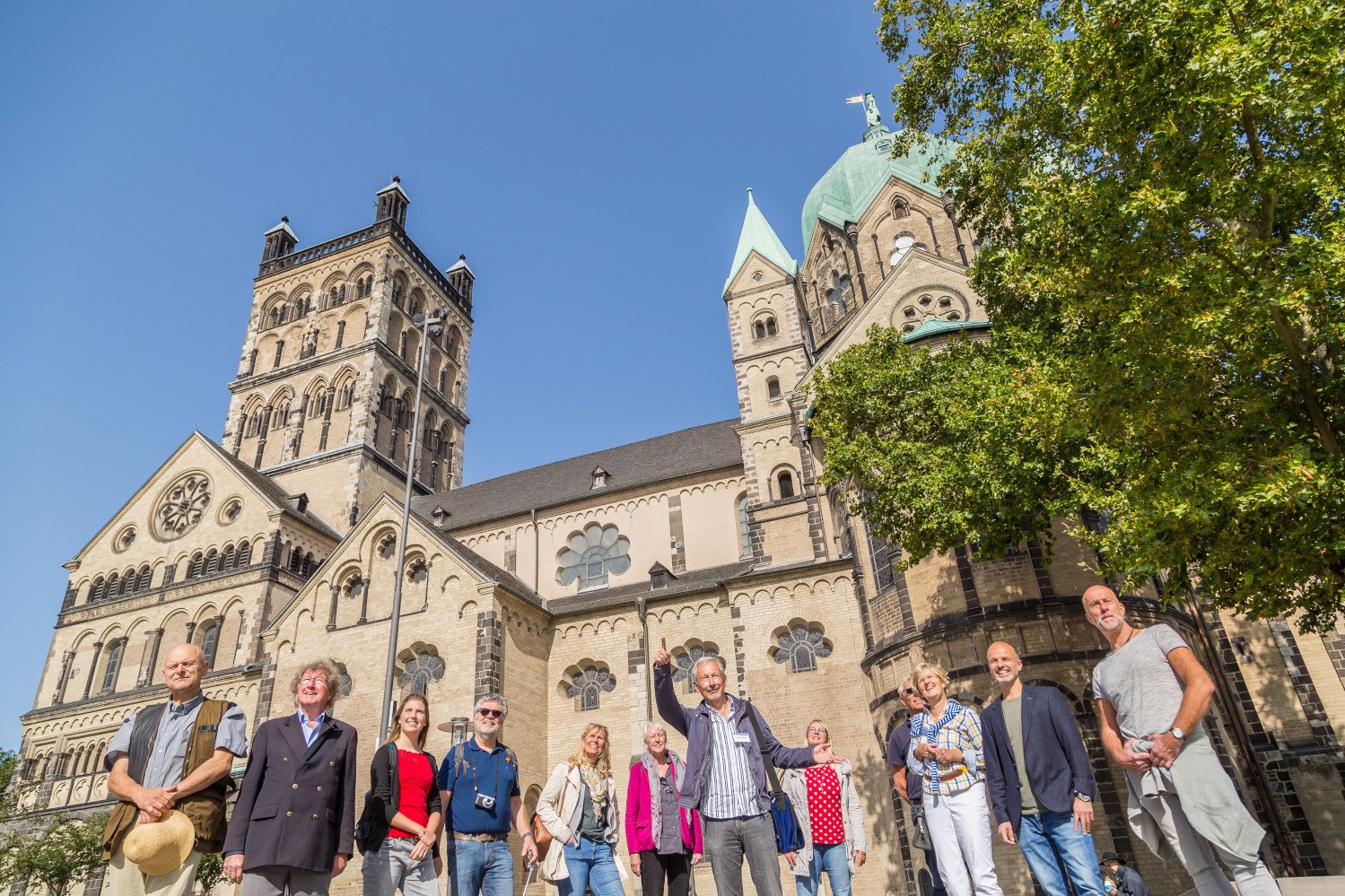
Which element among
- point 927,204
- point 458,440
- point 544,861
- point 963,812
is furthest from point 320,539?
point 963,812

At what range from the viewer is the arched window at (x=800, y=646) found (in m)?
21.6

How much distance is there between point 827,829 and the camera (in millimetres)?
7562

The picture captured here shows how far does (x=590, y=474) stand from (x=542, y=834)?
85.7 feet

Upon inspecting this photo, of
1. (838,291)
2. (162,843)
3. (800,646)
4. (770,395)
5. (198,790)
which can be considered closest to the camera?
(162,843)

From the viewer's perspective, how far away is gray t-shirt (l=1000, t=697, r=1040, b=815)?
6086 millimetres

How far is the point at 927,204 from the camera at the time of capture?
3127cm

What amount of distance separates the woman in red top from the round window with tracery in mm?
32323

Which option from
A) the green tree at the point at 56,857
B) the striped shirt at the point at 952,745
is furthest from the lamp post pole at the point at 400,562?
the green tree at the point at 56,857

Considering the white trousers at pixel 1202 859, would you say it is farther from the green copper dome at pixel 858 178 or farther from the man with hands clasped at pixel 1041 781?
the green copper dome at pixel 858 178

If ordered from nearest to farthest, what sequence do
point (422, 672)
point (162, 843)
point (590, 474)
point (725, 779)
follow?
point (162, 843), point (725, 779), point (422, 672), point (590, 474)

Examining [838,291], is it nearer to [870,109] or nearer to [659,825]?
[870,109]

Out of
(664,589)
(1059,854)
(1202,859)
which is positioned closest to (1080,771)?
(1059,854)

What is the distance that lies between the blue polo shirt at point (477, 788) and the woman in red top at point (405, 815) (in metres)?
0.13

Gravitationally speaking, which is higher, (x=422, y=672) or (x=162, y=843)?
(x=422, y=672)
